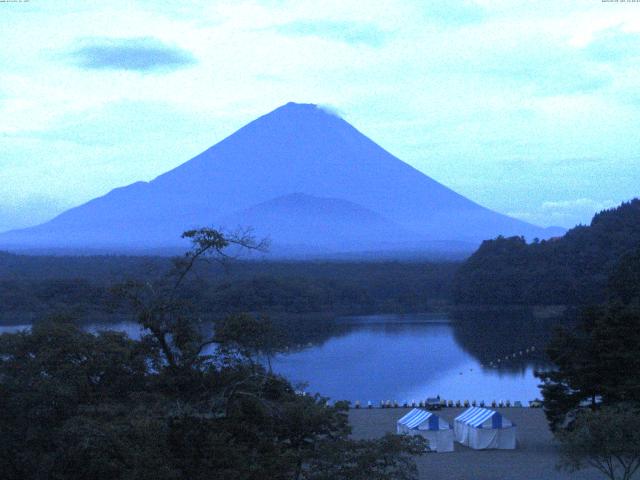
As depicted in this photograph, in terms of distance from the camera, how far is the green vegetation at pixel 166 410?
700 cm

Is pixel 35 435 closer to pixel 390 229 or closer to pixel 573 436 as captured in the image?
pixel 573 436

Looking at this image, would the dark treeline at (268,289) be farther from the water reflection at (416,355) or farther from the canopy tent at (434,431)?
the canopy tent at (434,431)

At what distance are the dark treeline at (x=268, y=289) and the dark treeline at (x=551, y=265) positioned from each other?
247cm

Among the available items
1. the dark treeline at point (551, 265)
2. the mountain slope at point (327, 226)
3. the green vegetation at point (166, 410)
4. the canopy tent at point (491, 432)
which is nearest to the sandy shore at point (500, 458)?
the canopy tent at point (491, 432)

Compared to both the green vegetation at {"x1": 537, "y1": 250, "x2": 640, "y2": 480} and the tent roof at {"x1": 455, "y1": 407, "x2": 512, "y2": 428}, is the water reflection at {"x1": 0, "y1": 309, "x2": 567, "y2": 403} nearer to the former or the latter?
the tent roof at {"x1": 455, "y1": 407, "x2": 512, "y2": 428}

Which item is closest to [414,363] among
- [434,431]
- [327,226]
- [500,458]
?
[434,431]

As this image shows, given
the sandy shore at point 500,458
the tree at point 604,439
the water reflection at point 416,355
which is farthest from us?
the water reflection at point 416,355

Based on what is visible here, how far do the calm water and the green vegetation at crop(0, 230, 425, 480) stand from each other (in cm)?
770

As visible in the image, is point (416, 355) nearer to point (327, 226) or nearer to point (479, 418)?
point (479, 418)

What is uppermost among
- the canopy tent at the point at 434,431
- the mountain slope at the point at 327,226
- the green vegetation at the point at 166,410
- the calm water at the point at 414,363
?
the mountain slope at the point at 327,226

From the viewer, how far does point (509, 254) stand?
42.8 m

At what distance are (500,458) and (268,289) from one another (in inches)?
1044

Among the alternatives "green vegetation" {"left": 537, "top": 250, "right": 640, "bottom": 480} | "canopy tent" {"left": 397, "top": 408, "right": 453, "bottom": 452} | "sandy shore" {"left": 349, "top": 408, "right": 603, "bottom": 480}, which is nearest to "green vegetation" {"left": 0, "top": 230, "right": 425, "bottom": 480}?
"sandy shore" {"left": 349, "top": 408, "right": 603, "bottom": 480}

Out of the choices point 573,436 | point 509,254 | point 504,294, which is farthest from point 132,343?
point 509,254
